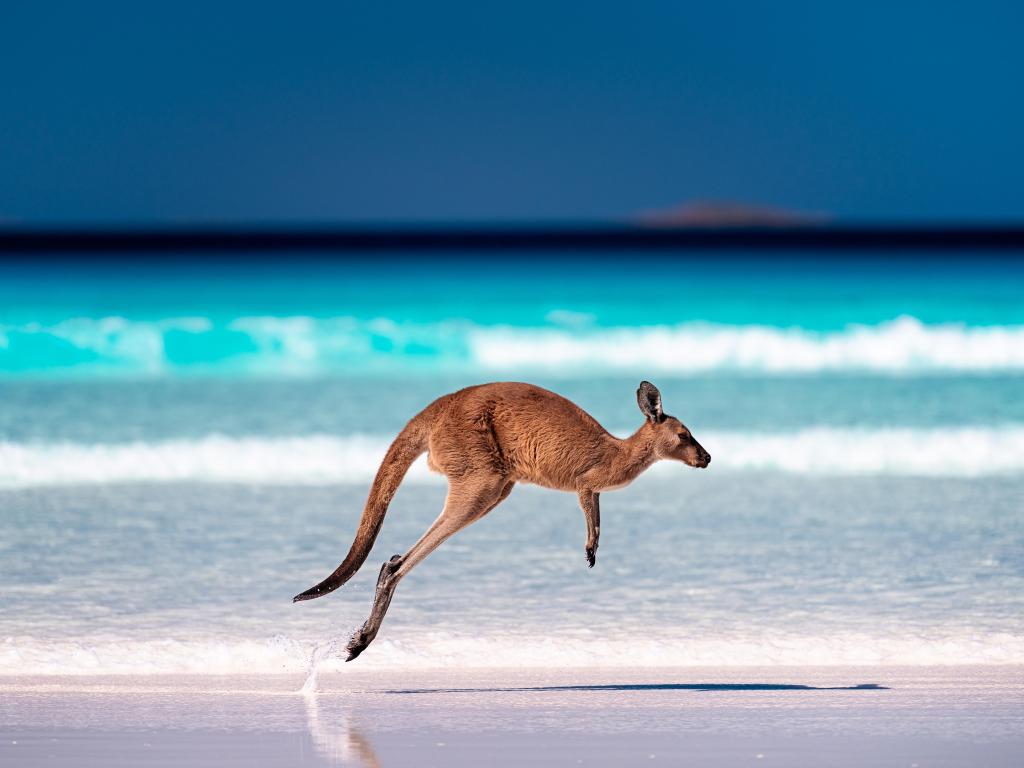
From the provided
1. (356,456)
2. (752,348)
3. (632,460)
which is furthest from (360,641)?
(752,348)

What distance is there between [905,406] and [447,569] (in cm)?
633

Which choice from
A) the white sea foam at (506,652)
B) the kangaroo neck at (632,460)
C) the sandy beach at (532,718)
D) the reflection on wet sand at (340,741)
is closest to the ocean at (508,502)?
the white sea foam at (506,652)

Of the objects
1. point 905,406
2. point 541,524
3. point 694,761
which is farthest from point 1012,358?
point 694,761

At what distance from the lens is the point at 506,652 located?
4.47 metres

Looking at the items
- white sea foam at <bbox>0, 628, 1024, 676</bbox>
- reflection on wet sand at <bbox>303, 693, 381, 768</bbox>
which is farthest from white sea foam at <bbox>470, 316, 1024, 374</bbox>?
reflection on wet sand at <bbox>303, 693, 381, 768</bbox>

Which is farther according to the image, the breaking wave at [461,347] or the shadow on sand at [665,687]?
the breaking wave at [461,347]

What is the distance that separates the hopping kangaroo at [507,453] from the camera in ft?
10.1

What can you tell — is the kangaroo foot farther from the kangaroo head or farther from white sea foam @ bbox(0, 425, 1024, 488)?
white sea foam @ bbox(0, 425, 1024, 488)

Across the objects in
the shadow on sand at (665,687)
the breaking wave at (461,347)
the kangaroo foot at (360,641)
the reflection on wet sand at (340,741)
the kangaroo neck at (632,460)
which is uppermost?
the breaking wave at (461,347)

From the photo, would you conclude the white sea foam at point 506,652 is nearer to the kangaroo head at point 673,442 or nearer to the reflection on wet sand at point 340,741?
the reflection on wet sand at point 340,741

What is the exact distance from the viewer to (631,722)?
12.2 feet

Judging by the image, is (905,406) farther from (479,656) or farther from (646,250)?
(646,250)

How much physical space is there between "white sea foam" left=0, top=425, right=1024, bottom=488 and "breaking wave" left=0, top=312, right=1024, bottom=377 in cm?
637

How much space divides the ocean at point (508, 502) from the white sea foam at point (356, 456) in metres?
0.03
